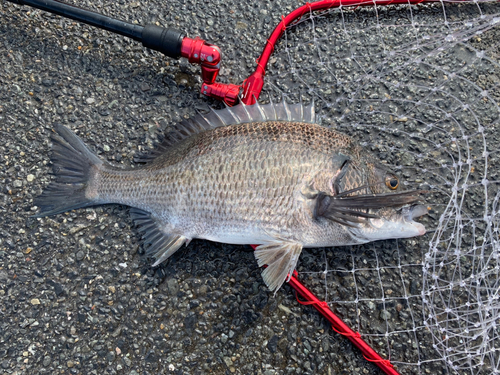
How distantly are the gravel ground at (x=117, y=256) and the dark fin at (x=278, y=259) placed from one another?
300 millimetres

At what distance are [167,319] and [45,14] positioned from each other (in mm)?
2650

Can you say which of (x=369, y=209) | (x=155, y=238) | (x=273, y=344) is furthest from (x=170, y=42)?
(x=273, y=344)

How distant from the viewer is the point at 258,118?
7.19ft

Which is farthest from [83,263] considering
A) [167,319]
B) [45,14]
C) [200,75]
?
[45,14]

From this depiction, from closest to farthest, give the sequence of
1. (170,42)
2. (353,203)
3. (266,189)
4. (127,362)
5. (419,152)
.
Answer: (353,203), (266,189), (127,362), (170,42), (419,152)

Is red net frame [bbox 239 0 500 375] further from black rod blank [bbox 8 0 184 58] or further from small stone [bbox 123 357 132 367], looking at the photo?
small stone [bbox 123 357 132 367]

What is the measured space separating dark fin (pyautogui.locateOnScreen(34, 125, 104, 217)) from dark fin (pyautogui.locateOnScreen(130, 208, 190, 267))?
0.35m

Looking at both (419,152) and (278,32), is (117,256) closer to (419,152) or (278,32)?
(278,32)

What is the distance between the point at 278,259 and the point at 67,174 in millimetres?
1614

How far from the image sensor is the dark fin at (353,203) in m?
1.77

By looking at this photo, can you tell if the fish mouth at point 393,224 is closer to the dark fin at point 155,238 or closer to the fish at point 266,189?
the fish at point 266,189

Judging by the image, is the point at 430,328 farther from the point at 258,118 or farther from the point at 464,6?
the point at 464,6

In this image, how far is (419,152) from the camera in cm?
252

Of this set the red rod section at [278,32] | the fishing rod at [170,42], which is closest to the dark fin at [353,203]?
the red rod section at [278,32]
